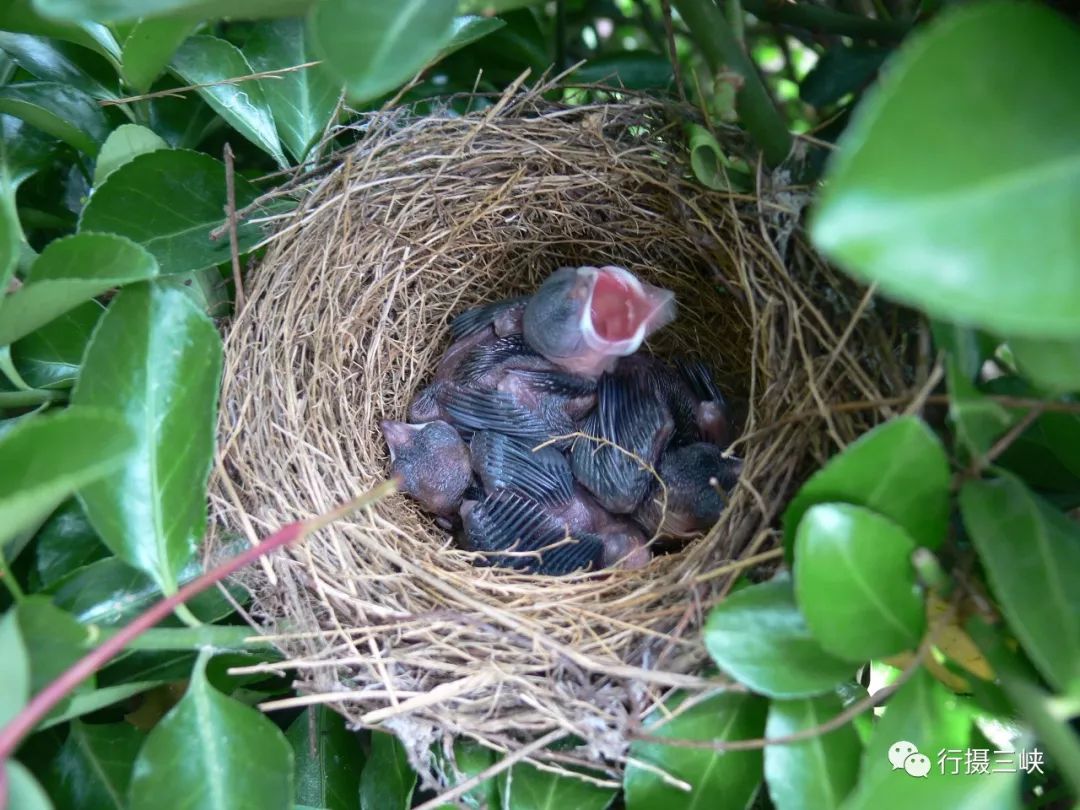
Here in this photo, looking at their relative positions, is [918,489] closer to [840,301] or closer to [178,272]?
[840,301]

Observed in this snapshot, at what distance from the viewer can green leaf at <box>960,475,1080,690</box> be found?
0.47m

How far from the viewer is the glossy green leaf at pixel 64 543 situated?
2.55 ft

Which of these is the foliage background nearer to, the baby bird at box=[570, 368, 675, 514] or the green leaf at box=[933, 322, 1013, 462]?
the green leaf at box=[933, 322, 1013, 462]

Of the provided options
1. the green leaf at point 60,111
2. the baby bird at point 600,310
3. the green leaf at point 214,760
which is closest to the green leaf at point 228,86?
the green leaf at point 60,111

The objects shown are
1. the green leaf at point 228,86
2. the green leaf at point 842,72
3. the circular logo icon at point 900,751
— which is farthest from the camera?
the green leaf at point 842,72

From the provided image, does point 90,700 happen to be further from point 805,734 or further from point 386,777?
point 805,734

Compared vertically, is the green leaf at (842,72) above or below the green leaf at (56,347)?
above

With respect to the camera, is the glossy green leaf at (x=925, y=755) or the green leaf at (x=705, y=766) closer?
the glossy green leaf at (x=925, y=755)

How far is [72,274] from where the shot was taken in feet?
2.19

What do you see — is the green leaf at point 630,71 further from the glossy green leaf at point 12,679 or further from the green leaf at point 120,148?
the glossy green leaf at point 12,679

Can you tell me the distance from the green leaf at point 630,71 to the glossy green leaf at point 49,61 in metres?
0.58

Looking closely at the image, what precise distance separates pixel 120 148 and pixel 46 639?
52 cm

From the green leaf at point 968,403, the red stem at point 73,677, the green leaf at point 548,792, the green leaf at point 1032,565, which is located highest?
the red stem at point 73,677

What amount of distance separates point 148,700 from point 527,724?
416 mm
